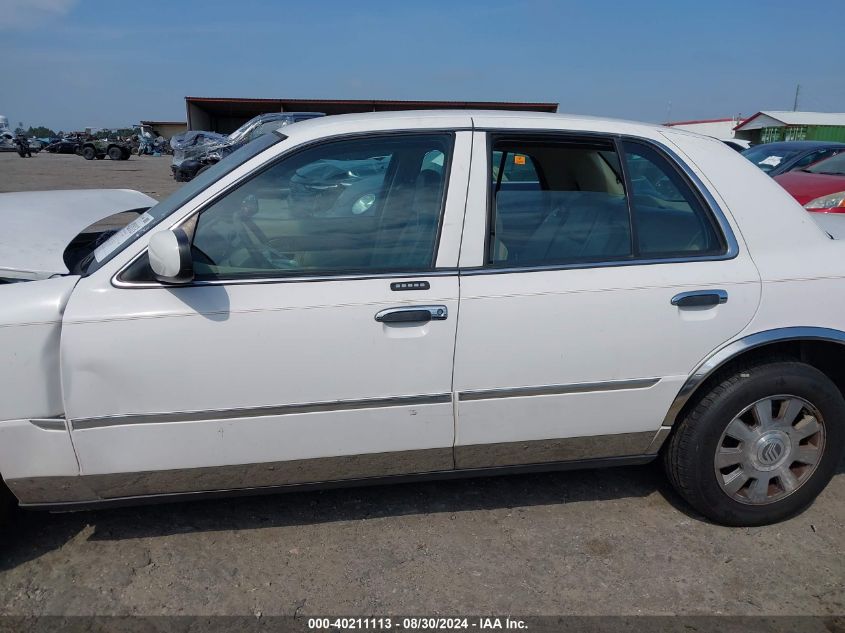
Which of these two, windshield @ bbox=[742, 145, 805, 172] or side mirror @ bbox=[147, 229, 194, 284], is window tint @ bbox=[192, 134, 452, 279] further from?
windshield @ bbox=[742, 145, 805, 172]

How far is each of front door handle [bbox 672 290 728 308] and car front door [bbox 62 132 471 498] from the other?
0.91 m

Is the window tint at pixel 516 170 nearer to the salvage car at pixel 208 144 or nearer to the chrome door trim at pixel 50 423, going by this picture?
the chrome door trim at pixel 50 423

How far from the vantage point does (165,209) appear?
2.53 m

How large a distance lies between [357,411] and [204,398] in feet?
1.83

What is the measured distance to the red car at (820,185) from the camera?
305 inches

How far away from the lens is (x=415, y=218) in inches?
102

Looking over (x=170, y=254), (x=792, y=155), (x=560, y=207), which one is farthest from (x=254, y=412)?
(x=792, y=155)

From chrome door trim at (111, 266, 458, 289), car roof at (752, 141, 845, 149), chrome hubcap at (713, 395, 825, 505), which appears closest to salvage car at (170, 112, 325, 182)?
car roof at (752, 141, 845, 149)

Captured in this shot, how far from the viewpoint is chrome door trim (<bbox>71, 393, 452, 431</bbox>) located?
2.34m

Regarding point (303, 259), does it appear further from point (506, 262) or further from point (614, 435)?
point (614, 435)

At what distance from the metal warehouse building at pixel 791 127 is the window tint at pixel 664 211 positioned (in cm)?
3559

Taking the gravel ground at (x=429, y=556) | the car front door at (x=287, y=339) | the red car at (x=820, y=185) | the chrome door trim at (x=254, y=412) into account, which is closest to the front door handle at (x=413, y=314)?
the car front door at (x=287, y=339)

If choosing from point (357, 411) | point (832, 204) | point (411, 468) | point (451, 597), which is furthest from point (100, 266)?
point (832, 204)

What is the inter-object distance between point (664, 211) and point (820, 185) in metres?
6.80
